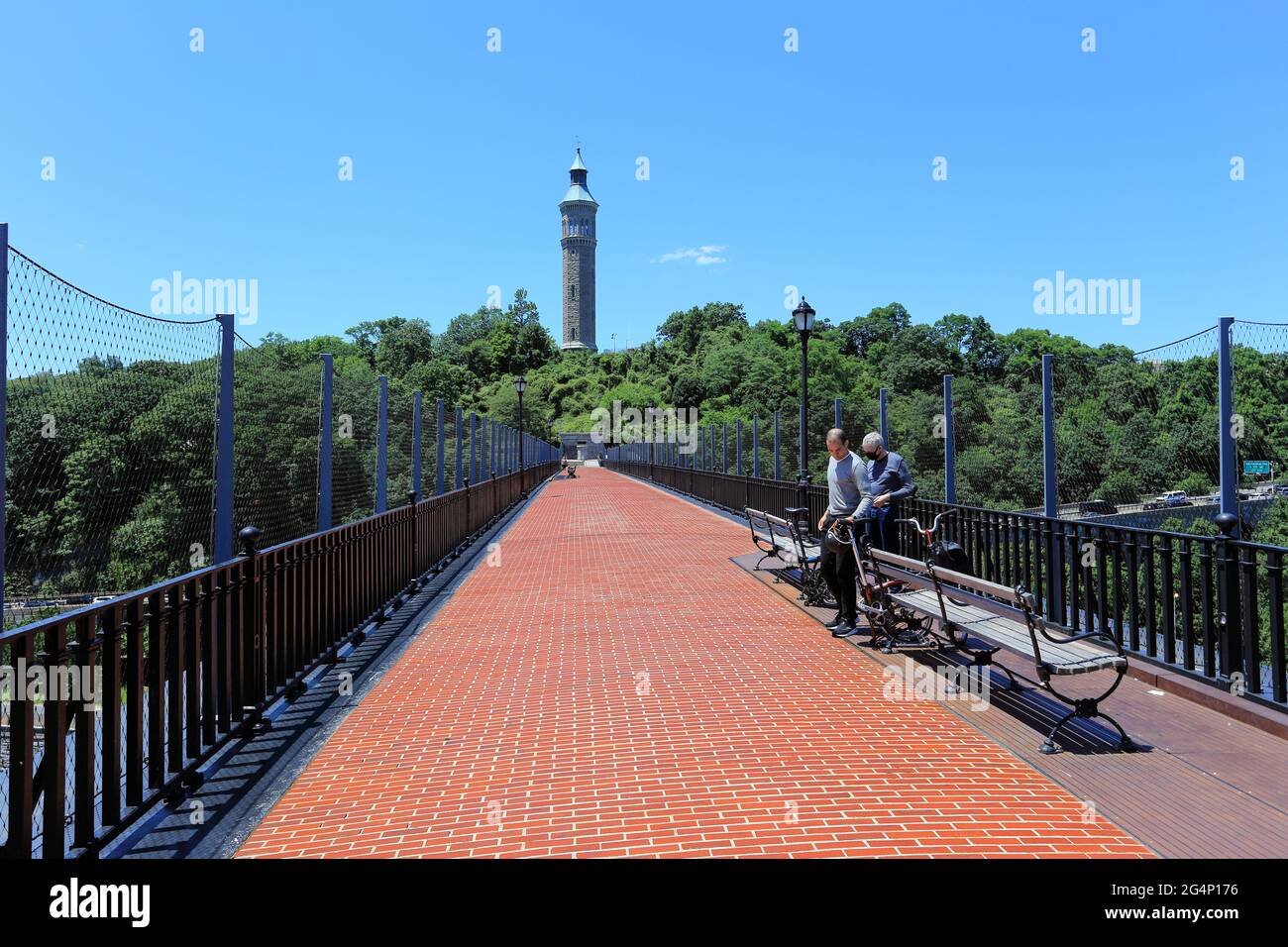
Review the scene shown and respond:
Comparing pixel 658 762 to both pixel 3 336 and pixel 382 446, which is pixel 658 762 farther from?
pixel 382 446

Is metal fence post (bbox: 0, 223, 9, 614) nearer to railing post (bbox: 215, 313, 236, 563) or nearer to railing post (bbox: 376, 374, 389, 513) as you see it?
railing post (bbox: 215, 313, 236, 563)

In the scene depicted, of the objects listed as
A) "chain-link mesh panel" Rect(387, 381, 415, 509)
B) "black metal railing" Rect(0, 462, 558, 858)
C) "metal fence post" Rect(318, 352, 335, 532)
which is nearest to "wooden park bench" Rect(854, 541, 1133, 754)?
"black metal railing" Rect(0, 462, 558, 858)

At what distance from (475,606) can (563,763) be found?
5.13 meters

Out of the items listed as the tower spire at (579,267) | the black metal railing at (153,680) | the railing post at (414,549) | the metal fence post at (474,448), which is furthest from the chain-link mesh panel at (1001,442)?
the tower spire at (579,267)

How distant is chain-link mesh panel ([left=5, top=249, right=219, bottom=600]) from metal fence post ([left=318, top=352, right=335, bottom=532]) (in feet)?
7.35

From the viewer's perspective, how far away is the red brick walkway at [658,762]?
12.0 ft

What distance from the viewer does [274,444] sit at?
23.0 ft

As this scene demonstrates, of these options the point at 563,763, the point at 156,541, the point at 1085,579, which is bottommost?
the point at 563,763

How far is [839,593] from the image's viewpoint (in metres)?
7.95

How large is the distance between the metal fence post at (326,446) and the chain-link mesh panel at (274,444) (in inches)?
3.6
